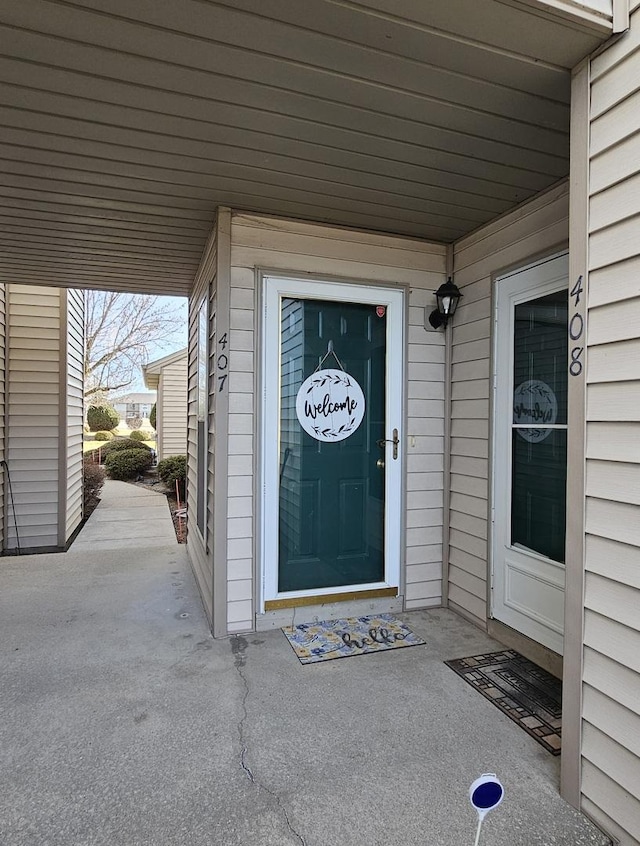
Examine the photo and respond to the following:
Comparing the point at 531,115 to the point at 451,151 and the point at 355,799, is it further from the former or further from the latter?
the point at 355,799

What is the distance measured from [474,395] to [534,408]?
49 centimetres

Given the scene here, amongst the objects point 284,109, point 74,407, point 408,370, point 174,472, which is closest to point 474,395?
point 408,370

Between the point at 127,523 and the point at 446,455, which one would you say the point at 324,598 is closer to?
the point at 446,455

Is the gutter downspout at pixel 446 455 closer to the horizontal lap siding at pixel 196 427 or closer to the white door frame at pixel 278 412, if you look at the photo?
the white door frame at pixel 278 412

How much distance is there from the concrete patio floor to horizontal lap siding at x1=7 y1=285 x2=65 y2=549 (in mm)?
2251

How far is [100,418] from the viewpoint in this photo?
1805 centimetres

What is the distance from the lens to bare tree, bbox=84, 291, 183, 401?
585 inches

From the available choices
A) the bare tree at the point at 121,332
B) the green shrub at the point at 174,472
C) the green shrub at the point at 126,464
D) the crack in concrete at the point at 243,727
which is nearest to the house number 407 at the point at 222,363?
the crack in concrete at the point at 243,727

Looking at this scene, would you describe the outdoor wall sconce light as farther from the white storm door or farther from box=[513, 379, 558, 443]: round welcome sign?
box=[513, 379, 558, 443]: round welcome sign

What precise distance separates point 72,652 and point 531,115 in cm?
338

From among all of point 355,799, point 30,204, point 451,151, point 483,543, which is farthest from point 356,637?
point 30,204

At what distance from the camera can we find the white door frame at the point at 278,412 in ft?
9.68

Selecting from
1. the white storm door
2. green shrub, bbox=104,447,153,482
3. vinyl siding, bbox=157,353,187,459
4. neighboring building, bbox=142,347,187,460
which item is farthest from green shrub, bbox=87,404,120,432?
the white storm door

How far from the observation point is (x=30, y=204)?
2.89 metres
